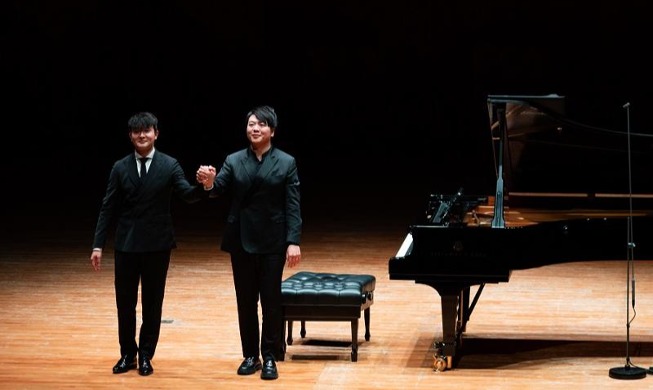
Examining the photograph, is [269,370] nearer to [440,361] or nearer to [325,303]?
[325,303]

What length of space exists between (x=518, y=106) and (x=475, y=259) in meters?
0.80

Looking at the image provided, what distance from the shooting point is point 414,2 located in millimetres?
15594

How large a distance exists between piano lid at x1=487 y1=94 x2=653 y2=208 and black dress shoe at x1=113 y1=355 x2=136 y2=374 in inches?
77.7

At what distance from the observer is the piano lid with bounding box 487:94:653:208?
5801 millimetres

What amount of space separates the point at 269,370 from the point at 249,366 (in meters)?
0.14

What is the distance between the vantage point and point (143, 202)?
525 cm

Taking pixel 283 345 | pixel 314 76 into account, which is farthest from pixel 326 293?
pixel 314 76

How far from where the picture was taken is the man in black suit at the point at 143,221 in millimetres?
5223

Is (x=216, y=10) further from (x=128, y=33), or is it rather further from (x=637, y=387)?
(x=637, y=387)

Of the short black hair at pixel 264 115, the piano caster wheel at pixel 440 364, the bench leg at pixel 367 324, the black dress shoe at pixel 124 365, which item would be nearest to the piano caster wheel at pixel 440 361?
the piano caster wheel at pixel 440 364

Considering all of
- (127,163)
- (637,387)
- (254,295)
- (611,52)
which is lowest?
(637,387)

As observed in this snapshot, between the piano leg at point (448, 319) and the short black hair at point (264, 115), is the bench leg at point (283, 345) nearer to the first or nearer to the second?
the piano leg at point (448, 319)

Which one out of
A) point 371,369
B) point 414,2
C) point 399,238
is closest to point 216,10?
point 414,2

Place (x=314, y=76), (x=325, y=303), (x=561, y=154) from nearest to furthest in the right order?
(x=325, y=303) → (x=561, y=154) → (x=314, y=76)
